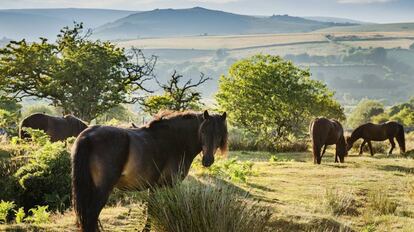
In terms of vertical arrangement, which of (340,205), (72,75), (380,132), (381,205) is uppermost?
(72,75)

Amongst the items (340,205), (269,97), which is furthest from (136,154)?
(269,97)

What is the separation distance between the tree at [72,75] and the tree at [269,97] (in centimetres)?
843

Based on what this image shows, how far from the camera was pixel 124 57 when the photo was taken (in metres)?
35.4

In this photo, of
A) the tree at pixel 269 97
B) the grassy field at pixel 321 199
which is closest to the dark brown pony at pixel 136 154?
the grassy field at pixel 321 199

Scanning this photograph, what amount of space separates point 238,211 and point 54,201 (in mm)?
6294

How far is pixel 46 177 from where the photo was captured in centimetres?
1146

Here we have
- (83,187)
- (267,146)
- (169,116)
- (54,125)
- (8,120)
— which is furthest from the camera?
(267,146)

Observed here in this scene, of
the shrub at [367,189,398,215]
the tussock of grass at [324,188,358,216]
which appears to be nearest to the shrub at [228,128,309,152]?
the shrub at [367,189,398,215]

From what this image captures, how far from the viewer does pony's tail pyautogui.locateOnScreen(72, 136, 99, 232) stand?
5816 millimetres

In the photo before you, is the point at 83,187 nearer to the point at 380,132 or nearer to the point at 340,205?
the point at 340,205

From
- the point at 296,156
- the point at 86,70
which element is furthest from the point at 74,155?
the point at 86,70

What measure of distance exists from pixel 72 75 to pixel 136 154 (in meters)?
27.9

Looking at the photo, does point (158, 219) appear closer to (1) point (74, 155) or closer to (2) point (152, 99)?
(1) point (74, 155)

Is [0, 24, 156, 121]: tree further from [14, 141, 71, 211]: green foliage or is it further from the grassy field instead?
[14, 141, 71, 211]: green foliage
